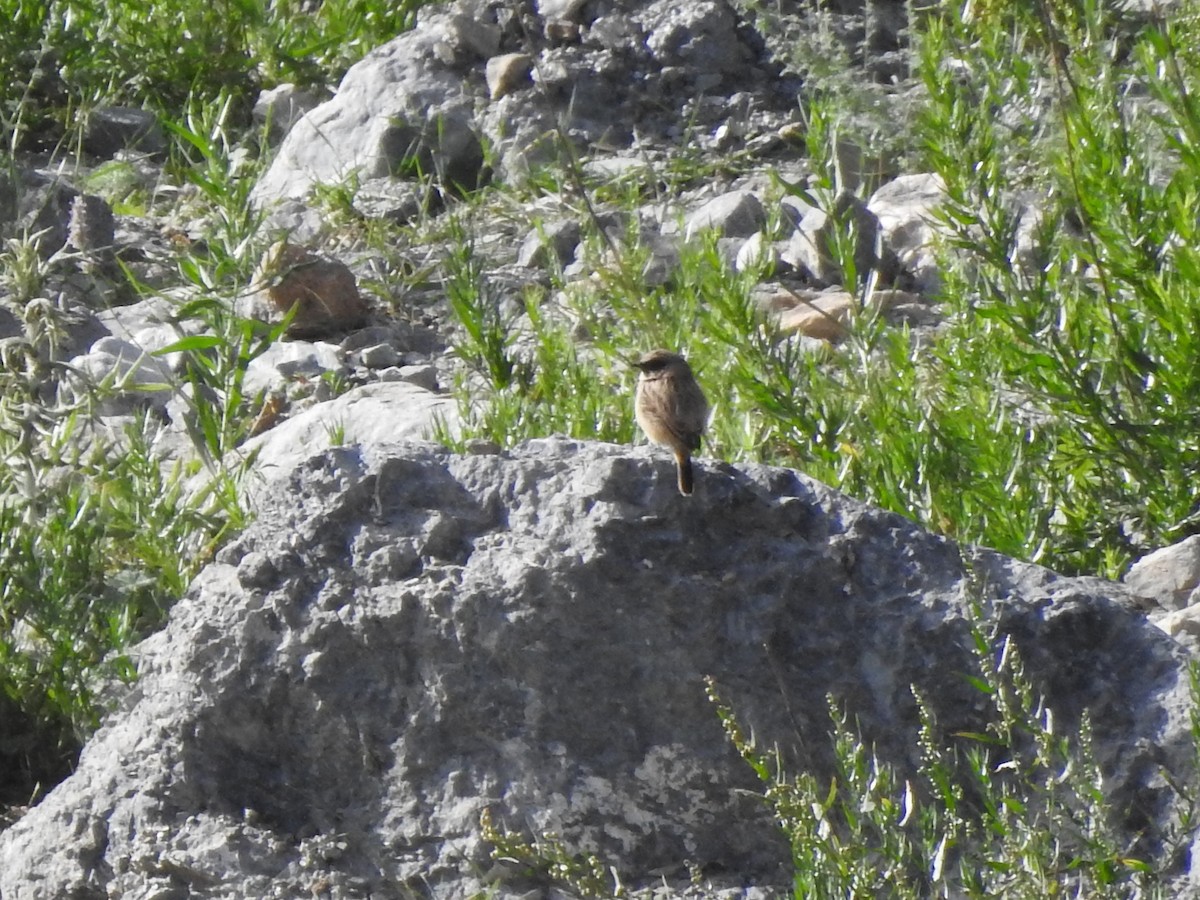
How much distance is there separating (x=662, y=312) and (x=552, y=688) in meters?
2.23

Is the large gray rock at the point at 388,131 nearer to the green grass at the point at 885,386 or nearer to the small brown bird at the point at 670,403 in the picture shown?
the green grass at the point at 885,386

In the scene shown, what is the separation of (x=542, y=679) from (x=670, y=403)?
4.44ft

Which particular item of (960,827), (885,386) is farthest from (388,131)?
(960,827)

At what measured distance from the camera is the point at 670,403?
4371 millimetres

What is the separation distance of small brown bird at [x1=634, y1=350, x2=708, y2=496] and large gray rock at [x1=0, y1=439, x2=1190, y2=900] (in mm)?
462

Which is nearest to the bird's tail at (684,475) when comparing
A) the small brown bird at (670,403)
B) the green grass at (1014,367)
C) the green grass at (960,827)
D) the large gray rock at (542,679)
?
the large gray rock at (542,679)

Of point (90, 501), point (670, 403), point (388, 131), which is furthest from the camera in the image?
point (388, 131)

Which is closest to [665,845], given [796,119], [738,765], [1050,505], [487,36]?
[738,765]

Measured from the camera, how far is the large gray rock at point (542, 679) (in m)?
3.13

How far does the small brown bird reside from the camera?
4.06 metres

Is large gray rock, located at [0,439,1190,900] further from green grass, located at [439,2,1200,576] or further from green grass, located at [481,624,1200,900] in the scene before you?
green grass, located at [439,2,1200,576]

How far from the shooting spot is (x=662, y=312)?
17.1ft

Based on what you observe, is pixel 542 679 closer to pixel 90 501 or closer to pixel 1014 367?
pixel 1014 367

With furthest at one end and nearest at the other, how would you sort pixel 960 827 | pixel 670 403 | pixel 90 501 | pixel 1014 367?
1. pixel 90 501
2. pixel 670 403
3. pixel 1014 367
4. pixel 960 827
